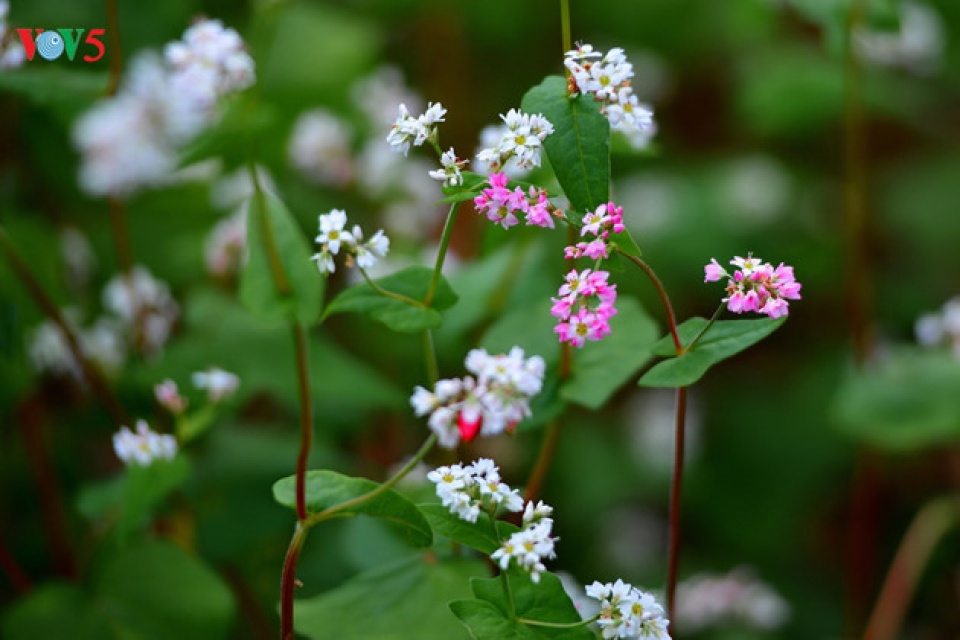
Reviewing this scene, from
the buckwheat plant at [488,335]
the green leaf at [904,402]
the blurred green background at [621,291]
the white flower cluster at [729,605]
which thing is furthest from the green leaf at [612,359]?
the green leaf at [904,402]

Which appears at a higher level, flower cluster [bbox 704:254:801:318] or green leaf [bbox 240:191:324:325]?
flower cluster [bbox 704:254:801:318]

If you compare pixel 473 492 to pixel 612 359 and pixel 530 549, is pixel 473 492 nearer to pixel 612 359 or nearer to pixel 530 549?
pixel 530 549

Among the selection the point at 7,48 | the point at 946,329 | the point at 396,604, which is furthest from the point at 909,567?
the point at 7,48

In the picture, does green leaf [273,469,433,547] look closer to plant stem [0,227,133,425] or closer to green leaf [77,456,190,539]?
green leaf [77,456,190,539]

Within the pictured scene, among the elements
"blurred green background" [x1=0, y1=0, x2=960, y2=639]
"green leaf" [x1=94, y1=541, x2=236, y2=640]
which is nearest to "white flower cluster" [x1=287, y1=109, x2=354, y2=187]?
"blurred green background" [x1=0, y1=0, x2=960, y2=639]

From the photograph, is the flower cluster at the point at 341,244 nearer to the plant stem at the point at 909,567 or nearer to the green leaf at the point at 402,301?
the green leaf at the point at 402,301
